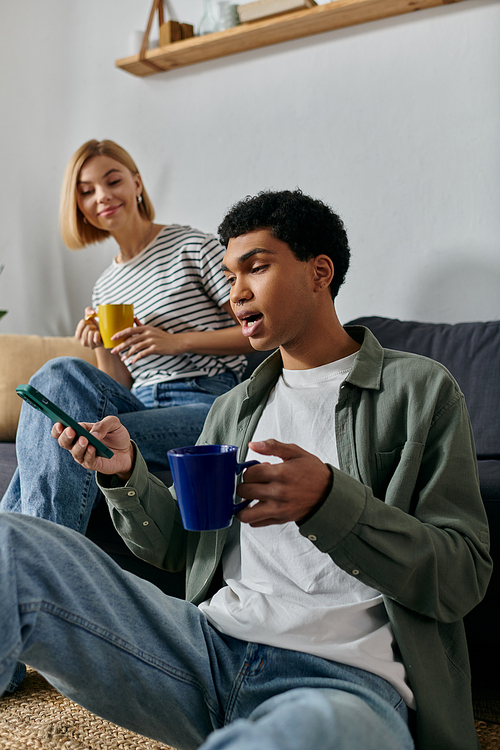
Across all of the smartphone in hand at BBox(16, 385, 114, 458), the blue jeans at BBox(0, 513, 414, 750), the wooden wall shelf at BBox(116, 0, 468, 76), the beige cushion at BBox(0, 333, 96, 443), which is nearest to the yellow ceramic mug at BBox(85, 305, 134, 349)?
the beige cushion at BBox(0, 333, 96, 443)

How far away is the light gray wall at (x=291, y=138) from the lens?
6.54 feet

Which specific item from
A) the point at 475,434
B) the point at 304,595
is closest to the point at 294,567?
the point at 304,595

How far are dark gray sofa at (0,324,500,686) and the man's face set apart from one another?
533 millimetres

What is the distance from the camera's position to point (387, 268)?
2.14m

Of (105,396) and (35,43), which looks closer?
(105,396)

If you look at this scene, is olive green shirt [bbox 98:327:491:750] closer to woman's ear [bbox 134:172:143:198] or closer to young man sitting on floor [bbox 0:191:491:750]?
young man sitting on floor [bbox 0:191:491:750]

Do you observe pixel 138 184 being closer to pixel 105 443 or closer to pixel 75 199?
pixel 75 199

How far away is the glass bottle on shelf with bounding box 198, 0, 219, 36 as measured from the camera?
2307mm

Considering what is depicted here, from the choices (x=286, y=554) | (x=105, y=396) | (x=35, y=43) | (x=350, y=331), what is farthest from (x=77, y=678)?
(x=35, y=43)

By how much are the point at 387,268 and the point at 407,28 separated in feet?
2.44

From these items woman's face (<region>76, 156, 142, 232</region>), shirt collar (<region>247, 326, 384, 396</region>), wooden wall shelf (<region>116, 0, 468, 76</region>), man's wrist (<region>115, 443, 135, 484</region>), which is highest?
wooden wall shelf (<region>116, 0, 468, 76</region>)

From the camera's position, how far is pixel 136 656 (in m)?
0.77

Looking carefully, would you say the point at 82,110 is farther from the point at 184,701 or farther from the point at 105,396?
the point at 184,701

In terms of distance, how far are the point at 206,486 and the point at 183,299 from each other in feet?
3.97
